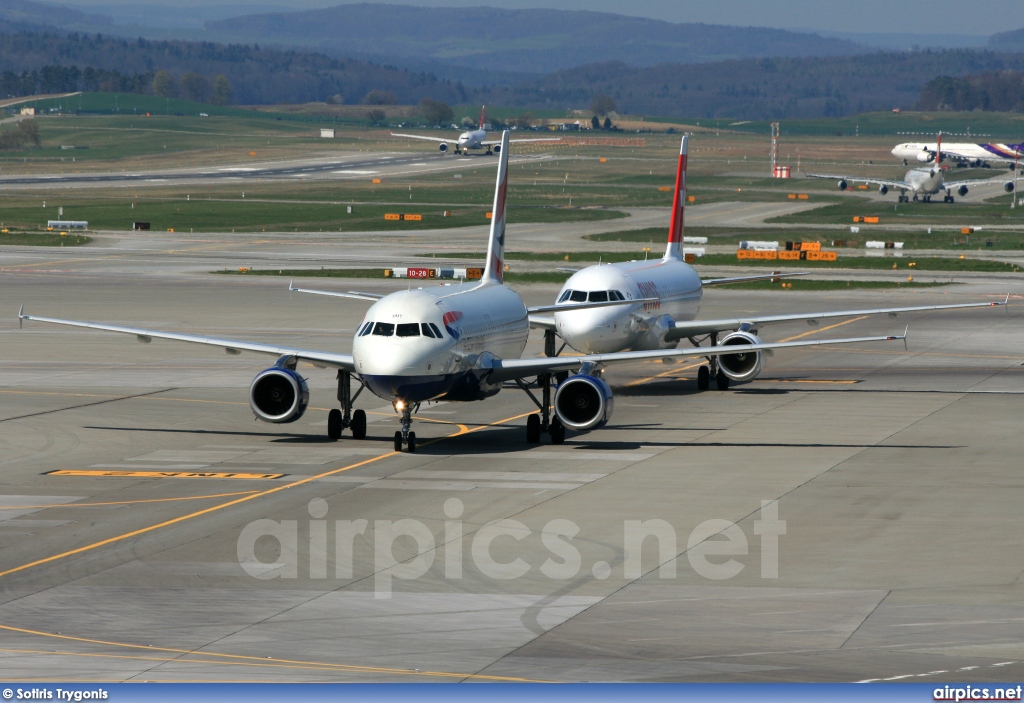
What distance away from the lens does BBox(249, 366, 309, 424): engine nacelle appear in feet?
138

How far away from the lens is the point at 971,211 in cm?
16625

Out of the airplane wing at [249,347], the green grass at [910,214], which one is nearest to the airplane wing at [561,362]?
the airplane wing at [249,347]

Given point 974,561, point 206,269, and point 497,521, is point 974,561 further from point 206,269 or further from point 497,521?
point 206,269

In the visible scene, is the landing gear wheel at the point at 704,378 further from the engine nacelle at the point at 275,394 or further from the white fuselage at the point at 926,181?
the white fuselage at the point at 926,181

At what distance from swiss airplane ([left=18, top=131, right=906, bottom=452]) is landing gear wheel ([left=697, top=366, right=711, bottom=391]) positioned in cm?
997

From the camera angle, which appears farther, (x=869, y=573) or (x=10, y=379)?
(x=10, y=379)

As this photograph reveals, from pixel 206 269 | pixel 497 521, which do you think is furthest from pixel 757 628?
pixel 206 269

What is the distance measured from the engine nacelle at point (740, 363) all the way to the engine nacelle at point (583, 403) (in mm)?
14466

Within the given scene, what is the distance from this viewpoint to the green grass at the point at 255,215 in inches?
5551

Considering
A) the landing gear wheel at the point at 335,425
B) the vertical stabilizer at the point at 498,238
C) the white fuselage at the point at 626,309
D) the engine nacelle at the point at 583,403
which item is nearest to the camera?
the engine nacelle at the point at 583,403

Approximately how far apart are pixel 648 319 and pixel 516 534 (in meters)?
24.5

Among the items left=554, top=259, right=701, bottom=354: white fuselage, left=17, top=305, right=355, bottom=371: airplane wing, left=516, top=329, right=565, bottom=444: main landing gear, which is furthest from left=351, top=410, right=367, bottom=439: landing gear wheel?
left=554, top=259, right=701, bottom=354: white fuselage

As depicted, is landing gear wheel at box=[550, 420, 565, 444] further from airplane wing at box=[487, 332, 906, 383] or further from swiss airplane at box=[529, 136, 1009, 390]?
swiss airplane at box=[529, 136, 1009, 390]

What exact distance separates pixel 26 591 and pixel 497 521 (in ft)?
32.7
